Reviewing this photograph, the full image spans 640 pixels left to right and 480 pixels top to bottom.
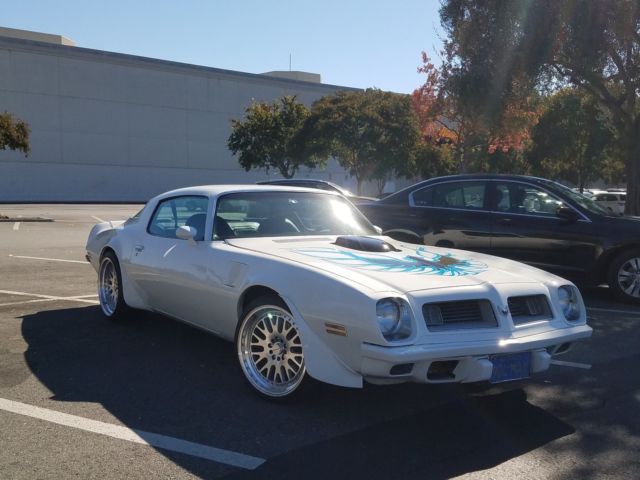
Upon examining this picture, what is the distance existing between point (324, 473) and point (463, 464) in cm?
75

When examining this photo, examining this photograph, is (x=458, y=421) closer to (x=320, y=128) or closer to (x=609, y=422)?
(x=609, y=422)

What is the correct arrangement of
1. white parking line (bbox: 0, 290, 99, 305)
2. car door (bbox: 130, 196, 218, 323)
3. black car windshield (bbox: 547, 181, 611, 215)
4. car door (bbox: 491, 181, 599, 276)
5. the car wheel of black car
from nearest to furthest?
car door (bbox: 130, 196, 218, 323)
white parking line (bbox: 0, 290, 99, 305)
the car wheel of black car
car door (bbox: 491, 181, 599, 276)
black car windshield (bbox: 547, 181, 611, 215)

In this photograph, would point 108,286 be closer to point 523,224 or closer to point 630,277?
point 523,224

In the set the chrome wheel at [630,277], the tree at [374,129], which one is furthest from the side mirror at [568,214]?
the tree at [374,129]

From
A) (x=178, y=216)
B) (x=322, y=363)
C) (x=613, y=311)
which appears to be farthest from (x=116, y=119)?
(x=322, y=363)

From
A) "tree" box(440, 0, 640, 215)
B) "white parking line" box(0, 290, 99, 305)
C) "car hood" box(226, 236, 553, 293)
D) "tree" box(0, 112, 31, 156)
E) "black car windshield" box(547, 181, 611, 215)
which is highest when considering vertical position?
"tree" box(440, 0, 640, 215)

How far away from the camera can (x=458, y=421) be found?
4137mm

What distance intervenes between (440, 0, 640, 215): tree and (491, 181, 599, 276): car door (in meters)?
7.14

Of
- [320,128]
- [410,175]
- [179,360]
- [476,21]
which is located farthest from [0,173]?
[179,360]

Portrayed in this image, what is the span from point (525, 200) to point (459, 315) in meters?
5.15

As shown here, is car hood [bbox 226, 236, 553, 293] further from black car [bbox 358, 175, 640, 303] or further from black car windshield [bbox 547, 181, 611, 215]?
black car windshield [bbox 547, 181, 611, 215]

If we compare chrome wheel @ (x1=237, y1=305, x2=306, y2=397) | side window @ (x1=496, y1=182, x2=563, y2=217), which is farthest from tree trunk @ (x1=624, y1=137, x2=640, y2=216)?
chrome wheel @ (x1=237, y1=305, x2=306, y2=397)

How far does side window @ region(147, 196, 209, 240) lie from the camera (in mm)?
5547

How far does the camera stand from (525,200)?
872cm
